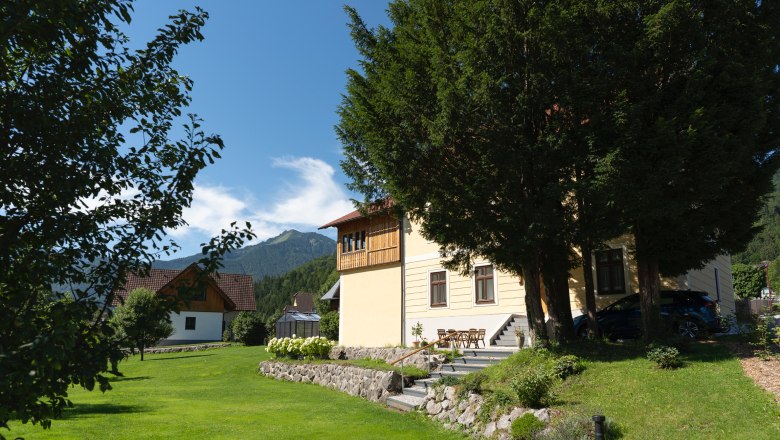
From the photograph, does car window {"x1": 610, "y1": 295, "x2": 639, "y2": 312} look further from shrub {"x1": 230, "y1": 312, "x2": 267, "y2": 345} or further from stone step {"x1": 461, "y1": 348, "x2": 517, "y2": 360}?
shrub {"x1": 230, "y1": 312, "x2": 267, "y2": 345}

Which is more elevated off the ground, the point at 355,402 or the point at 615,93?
the point at 615,93

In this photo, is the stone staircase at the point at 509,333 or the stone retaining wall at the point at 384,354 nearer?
the stone retaining wall at the point at 384,354

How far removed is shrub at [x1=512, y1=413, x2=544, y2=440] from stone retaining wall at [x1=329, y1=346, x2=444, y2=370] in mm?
7961

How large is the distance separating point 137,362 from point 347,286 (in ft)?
51.0

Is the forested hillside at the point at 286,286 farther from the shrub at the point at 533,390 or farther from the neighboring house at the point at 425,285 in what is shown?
the shrub at the point at 533,390

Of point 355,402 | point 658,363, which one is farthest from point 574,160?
point 355,402

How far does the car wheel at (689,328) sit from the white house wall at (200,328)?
147 feet

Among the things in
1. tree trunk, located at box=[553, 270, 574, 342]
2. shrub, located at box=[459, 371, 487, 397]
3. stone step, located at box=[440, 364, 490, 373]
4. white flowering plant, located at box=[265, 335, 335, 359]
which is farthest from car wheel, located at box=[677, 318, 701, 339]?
white flowering plant, located at box=[265, 335, 335, 359]

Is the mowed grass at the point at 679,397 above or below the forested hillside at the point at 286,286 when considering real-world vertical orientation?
below

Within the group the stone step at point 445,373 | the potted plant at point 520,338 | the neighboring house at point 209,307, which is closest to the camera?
the stone step at point 445,373

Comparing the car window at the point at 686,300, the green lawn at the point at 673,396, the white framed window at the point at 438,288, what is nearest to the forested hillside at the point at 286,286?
the white framed window at the point at 438,288

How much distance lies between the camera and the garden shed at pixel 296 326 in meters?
41.9

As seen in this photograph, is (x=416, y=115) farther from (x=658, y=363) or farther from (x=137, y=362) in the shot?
(x=137, y=362)

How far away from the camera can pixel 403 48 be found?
15305mm
